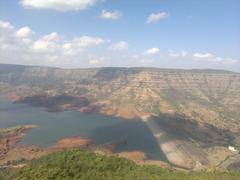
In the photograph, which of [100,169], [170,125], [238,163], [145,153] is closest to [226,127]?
[170,125]

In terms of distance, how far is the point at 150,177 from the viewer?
77938 mm

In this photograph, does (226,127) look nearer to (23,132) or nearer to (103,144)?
(103,144)

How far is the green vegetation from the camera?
7644 centimetres

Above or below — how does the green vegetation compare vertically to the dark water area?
above

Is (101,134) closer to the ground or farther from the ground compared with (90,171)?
closer to the ground

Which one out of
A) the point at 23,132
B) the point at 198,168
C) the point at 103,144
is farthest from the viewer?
the point at 23,132

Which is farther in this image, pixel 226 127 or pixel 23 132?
pixel 226 127

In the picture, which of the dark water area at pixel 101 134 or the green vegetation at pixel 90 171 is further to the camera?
the dark water area at pixel 101 134

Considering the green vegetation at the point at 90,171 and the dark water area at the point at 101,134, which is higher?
the green vegetation at the point at 90,171

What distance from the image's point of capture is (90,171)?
84.0 meters

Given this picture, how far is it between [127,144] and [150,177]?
76525mm

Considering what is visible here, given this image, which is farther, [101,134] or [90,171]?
[101,134]

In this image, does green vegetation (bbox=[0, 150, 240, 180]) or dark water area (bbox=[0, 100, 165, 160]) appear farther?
dark water area (bbox=[0, 100, 165, 160])

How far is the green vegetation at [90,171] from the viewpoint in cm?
7644
